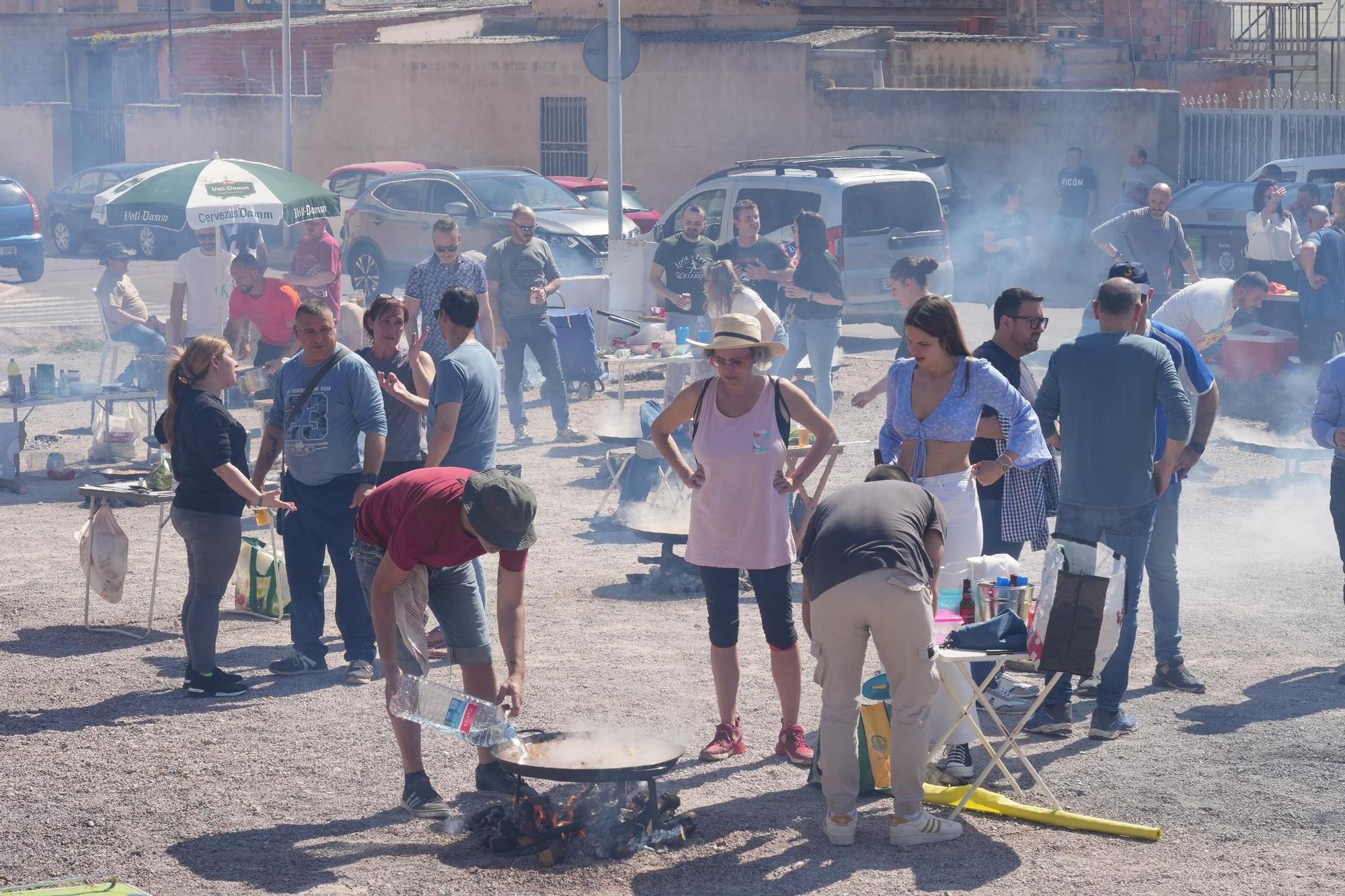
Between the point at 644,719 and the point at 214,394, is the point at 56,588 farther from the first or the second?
A: the point at 644,719

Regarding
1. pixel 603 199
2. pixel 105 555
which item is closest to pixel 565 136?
pixel 603 199

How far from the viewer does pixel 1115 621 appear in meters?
5.82

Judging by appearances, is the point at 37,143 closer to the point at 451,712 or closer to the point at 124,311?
the point at 124,311

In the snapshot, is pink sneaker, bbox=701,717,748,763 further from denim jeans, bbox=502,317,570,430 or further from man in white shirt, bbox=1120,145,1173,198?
man in white shirt, bbox=1120,145,1173,198

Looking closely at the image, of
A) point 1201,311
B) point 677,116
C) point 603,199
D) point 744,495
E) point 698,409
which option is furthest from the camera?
point 677,116

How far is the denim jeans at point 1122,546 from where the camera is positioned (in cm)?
677

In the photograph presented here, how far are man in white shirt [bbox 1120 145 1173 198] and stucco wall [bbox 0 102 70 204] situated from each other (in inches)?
1058

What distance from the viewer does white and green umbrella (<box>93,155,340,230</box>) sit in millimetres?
13789

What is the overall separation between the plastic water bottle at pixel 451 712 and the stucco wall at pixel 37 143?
3691 centimetres

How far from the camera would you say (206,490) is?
289 inches

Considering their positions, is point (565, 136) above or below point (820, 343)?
above

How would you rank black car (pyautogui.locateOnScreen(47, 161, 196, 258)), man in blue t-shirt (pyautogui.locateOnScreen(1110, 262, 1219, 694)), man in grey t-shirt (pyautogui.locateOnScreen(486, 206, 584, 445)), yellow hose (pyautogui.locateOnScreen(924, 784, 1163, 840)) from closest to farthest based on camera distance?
yellow hose (pyautogui.locateOnScreen(924, 784, 1163, 840)) < man in blue t-shirt (pyautogui.locateOnScreen(1110, 262, 1219, 694)) < man in grey t-shirt (pyautogui.locateOnScreen(486, 206, 584, 445)) < black car (pyautogui.locateOnScreen(47, 161, 196, 258))

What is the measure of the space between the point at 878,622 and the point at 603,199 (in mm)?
18943

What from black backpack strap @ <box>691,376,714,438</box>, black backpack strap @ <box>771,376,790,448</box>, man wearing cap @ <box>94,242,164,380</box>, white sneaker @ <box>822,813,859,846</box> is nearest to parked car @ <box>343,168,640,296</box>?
man wearing cap @ <box>94,242,164,380</box>
